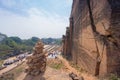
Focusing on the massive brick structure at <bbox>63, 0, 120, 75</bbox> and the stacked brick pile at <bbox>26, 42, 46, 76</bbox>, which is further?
the stacked brick pile at <bbox>26, 42, 46, 76</bbox>

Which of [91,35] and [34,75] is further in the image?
[34,75]

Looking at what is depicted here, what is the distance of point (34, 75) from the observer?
22.4 m

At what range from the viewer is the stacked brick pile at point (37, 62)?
888 inches

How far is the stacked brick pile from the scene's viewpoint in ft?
74.0

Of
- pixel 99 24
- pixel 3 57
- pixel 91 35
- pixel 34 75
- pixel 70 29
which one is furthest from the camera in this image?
pixel 3 57

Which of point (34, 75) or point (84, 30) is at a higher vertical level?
point (84, 30)

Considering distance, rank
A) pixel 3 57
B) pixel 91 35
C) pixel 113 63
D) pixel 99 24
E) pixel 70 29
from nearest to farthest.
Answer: pixel 113 63, pixel 99 24, pixel 91 35, pixel 70 29, pixel 3 57

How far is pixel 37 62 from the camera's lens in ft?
74.9

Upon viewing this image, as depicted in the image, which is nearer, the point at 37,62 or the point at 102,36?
the point at 102,36

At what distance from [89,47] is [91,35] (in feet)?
3.99

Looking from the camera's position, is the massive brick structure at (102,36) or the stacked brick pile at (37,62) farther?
the stacked brick pile at (37,62)

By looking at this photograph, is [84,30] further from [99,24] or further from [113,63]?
[113,63]

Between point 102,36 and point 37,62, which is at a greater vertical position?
point 102,36

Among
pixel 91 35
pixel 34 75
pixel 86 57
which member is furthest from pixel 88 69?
pixel 34 75
